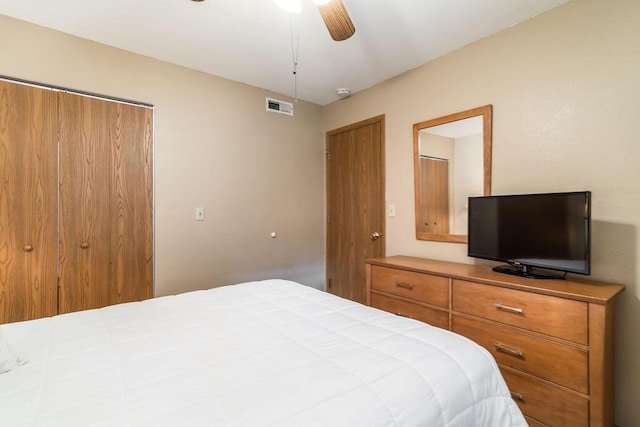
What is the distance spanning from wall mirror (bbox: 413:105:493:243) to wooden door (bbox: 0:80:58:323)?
2864 millimetres

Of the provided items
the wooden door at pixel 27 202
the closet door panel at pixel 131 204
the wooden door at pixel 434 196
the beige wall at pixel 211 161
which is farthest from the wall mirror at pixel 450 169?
the wooden door at pixel 27 202

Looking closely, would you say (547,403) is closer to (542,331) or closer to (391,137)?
(542,331)

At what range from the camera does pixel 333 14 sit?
1.54 metres

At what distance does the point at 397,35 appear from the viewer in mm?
2225

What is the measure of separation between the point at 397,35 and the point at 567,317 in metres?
2.08

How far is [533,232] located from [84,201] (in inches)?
123

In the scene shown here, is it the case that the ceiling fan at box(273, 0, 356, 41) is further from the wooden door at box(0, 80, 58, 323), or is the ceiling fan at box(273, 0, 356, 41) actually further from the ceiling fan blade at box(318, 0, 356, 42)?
the wooden door at box(0, 80, 58, 323)

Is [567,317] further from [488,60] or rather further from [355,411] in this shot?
[488,60]

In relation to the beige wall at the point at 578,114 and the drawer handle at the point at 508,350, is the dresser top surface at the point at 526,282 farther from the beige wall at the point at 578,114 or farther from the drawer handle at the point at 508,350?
the drawer handle at the point at 508,350

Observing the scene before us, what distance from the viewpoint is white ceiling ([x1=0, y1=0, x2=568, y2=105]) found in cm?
191

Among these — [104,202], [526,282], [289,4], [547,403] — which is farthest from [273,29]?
[547,403]

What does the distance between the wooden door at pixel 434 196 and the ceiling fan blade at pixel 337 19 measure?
55.0 inches

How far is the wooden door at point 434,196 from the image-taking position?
2.53m

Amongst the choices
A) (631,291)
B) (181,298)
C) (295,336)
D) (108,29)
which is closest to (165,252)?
(181,298)
